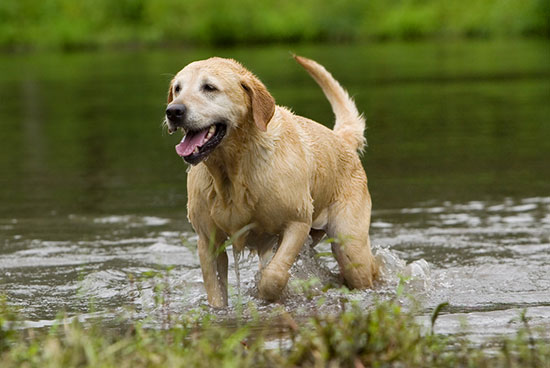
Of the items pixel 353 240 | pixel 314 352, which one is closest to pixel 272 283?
pixel 353 240

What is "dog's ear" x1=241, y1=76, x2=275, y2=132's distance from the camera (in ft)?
21.6

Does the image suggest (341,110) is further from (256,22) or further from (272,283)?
(256,22)

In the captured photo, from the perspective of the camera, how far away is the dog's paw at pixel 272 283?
272 inches

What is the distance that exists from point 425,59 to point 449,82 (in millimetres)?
8919

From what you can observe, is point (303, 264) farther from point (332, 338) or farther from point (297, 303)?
point (332, 338)

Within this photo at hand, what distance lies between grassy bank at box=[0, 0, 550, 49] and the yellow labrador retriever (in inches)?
1612

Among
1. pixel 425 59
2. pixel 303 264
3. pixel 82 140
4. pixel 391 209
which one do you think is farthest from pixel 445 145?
pixel 425 59

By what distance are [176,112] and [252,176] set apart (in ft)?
2.51

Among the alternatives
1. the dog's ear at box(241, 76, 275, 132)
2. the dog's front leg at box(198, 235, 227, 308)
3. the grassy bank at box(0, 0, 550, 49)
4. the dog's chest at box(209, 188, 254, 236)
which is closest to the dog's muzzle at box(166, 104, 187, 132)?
the dog's ear at box(241, 76, 275, 132)

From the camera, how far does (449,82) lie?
2597cm

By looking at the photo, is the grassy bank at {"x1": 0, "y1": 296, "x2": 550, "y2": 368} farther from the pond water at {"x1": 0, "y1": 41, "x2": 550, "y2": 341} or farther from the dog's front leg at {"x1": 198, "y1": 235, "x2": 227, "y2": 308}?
the dog's front leg at {"x1": 198, "y1": 235, "x2": 227, "y2": 308}

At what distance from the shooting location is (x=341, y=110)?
850cm

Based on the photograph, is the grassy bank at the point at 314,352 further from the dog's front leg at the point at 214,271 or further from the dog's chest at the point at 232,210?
the dog's front leg at the point at 214,271

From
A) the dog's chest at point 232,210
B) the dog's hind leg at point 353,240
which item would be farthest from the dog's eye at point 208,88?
the dog's hind leg at point 353,240
